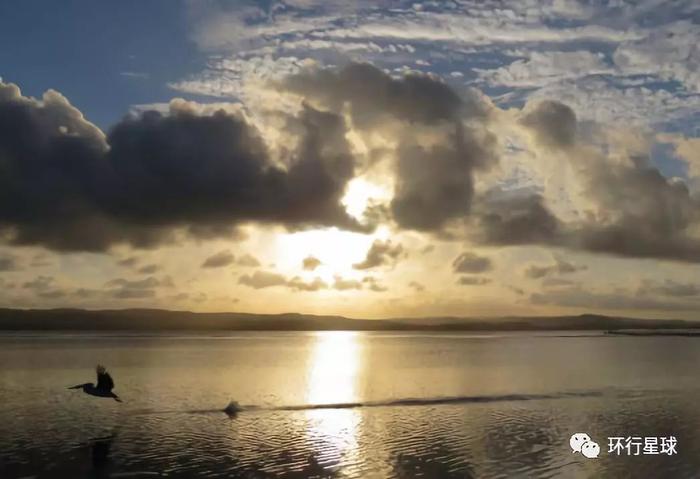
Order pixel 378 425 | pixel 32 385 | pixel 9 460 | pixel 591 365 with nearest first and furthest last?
pixel 9 460 → pixel 378 425 → pixel 32 385 → pixel 591 365

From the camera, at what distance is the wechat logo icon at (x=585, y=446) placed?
4172cm

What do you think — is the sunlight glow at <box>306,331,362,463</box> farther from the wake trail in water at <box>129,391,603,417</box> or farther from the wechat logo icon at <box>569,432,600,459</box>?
the wechat logo icon at <box>569,432,600,459</box>

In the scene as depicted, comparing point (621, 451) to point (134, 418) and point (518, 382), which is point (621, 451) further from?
point (518, 382)

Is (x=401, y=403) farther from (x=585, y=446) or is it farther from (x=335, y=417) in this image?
(x=585, y=446)

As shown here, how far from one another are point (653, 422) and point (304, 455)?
94.5 feet

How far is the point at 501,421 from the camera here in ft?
177

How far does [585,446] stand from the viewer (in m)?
43.8

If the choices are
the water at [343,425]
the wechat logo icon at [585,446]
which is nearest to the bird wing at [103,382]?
the water at [343,425]

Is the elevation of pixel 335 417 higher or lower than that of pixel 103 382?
lower

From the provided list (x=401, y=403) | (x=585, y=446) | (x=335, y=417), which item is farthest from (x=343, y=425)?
(x=585, y=446)

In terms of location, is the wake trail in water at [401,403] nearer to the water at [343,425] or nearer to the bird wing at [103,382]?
the water at [343,425]

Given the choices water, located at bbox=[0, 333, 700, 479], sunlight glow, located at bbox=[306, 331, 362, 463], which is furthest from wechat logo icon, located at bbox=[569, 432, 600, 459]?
sunlight glow, located at bbox=[306, 331, 362, 463]

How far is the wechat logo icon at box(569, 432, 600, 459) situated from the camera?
41.7m

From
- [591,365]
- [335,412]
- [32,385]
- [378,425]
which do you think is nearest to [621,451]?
[378,425]
